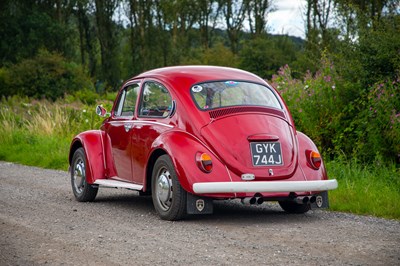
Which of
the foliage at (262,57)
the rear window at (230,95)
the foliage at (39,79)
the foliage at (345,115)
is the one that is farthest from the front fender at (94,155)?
the foliage at (262,57)

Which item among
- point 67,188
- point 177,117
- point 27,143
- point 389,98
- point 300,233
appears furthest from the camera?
point 27,143

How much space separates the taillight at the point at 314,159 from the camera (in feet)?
28.3

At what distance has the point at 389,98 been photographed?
1140 centimetres

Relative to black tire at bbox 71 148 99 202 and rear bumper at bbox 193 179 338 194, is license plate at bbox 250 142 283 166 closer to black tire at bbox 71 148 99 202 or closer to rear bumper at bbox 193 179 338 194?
rear bumper at bbox 193 179 338 194

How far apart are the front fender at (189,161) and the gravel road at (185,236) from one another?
1.63 feet

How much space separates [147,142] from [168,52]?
1870 inches

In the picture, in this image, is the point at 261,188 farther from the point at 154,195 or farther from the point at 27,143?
the point at 27,143

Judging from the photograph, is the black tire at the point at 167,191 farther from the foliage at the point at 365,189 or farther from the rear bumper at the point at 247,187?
the foliage at the point at 365,189

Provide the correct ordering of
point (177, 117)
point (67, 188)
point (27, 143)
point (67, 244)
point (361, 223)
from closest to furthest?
point (67, 244), point (361, 223), point (177, 117), point (67, 188), point (27, 143)

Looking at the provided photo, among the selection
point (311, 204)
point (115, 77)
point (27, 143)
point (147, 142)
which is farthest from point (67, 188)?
point (115, 77)

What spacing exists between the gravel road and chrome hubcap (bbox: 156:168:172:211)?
0.22m

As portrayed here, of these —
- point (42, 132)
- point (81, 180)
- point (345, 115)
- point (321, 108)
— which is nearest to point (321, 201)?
point (81, 180)

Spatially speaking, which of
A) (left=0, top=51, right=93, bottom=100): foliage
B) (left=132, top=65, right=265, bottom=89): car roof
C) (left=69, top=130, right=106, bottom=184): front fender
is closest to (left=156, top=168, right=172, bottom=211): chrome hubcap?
(left=132, top=65, right=265, bottom=89): car roof

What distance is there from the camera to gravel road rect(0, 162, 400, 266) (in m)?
6.29
